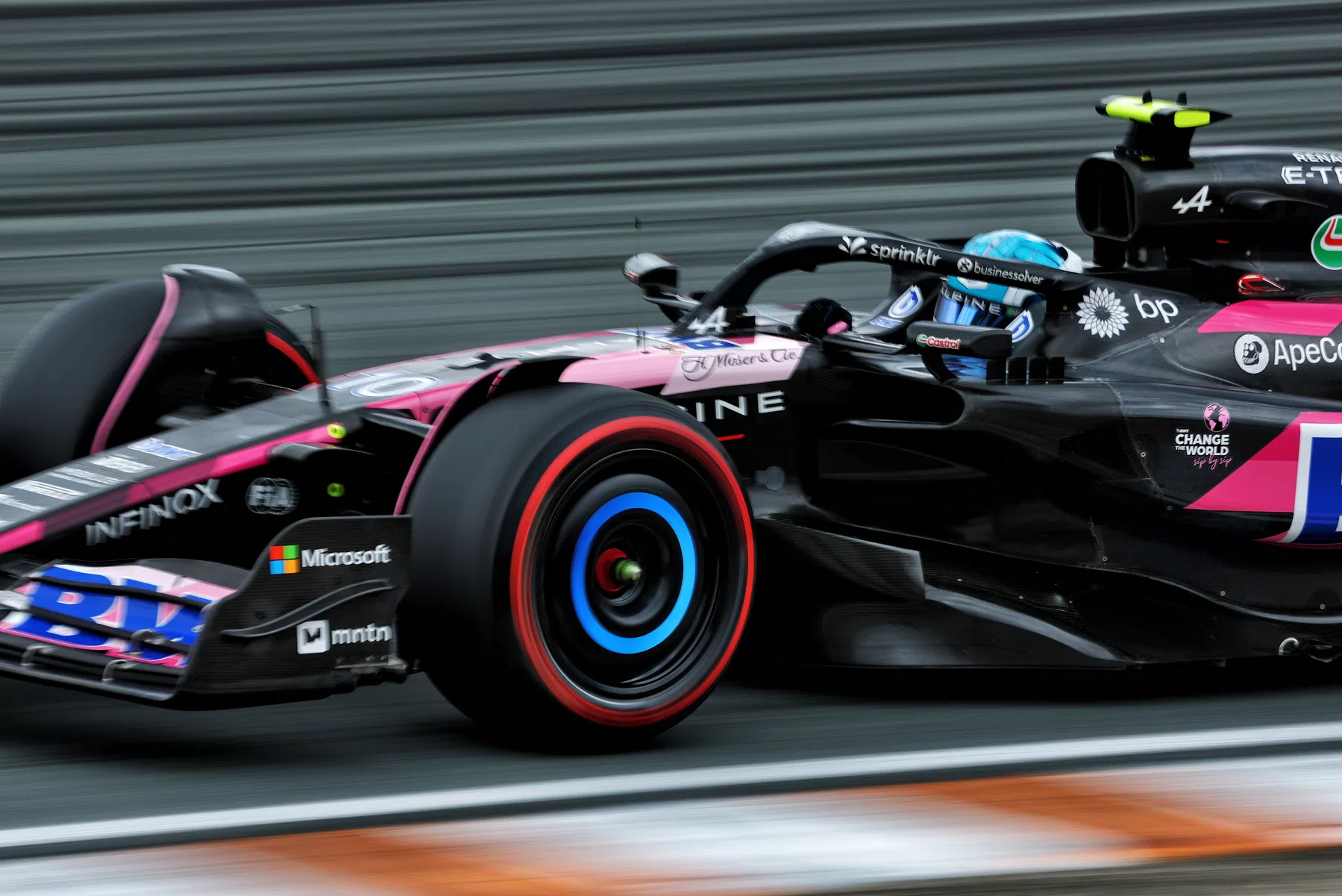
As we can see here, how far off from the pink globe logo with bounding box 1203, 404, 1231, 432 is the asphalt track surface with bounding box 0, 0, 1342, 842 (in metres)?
4.95

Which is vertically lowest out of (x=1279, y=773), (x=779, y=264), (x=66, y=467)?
(x=1279, y=773)

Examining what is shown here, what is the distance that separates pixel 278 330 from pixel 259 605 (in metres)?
1.98

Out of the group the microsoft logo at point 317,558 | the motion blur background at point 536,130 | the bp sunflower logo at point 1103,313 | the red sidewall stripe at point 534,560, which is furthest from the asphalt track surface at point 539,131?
the microsoft logo at point 317,558

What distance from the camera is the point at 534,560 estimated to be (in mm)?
4215

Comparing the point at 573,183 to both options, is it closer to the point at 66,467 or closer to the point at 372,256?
the point at 372,256

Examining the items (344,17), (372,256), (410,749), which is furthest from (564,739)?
(344,17)

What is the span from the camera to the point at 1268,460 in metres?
5.49

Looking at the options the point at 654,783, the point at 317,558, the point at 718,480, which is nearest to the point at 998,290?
the point at 718,480

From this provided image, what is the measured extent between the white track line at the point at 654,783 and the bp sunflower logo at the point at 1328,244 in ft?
6.38

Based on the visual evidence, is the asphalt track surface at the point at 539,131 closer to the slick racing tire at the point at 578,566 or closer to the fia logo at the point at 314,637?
the slick racing tire at the point at 578,566

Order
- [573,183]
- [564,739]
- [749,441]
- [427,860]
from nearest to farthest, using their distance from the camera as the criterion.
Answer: [427,860]
[564,739]
[749,441]
[573,183]

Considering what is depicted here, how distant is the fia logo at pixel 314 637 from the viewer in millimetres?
4039

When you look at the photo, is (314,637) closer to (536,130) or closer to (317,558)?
(317,558)

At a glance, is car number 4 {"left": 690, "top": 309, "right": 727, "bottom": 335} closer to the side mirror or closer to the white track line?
the side mirror
